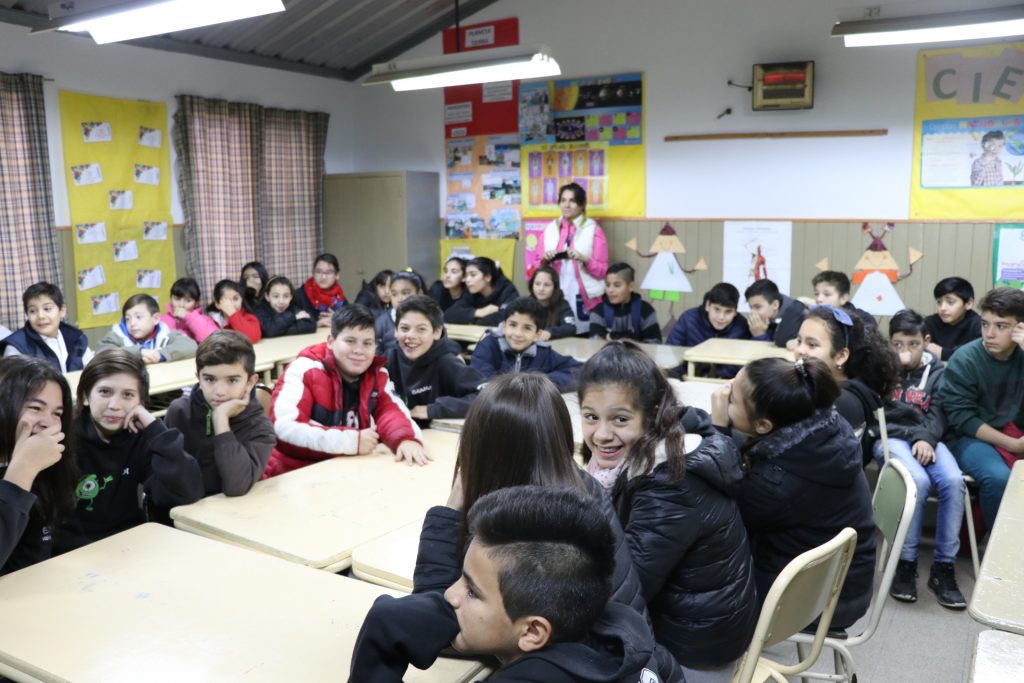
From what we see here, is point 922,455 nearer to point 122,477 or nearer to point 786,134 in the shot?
point 122,477

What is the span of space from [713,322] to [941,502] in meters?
2.15

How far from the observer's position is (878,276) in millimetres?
5949

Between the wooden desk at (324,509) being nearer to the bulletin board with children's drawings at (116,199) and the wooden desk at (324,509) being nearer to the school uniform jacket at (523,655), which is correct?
the school uniform jacket at (523,655)

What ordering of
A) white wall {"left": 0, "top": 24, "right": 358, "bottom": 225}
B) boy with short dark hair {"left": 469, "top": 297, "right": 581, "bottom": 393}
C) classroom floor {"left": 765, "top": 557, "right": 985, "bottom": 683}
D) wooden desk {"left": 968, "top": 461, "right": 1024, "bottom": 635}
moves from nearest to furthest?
wooden desk {"left": 968, "top": 461, "right": 1024, "bottom": 635}
classroom floor {"left": 765, "top": 557, "right": 985, "bottom": 683}
boy with short dark hair {"left": 469, "top": 297, "right": 581, "bottom": 393}
white wall {"left": 0, "top": 24, "right": 358, "bottom": 225}

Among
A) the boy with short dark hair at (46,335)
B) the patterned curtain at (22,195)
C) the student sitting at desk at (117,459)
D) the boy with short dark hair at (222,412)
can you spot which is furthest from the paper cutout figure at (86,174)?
the student sitting at desk at (117,459)

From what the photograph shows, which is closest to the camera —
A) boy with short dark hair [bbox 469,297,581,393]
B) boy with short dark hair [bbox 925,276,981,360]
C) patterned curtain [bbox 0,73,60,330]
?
boy with short dark hair [bbox 469,297,581,393]

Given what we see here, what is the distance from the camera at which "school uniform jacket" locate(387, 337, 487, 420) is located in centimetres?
350

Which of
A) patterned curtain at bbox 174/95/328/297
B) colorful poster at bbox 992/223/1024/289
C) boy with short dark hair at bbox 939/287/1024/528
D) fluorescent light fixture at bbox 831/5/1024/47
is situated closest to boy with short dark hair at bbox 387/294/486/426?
boy with short dark hair at bbox 939/287/1024/528

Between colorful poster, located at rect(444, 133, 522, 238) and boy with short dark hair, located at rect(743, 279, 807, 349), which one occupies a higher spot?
colorful poster, located at rect(444, 133, 522, 238)

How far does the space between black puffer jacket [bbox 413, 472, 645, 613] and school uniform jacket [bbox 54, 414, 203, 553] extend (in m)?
1.04

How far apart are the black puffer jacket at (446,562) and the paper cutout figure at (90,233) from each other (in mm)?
5330

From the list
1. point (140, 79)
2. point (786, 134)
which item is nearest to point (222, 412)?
point (140, 79)

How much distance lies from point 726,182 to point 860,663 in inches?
168

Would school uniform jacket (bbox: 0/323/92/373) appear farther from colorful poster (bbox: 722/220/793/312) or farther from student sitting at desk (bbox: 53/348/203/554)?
colorful poster (bbox: 722/220/793/312)
